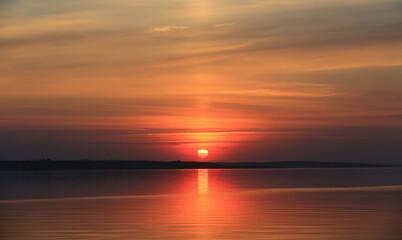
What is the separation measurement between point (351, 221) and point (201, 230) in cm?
654

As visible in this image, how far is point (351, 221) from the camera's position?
25359mm

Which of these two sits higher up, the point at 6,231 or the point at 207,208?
the point at 207,208

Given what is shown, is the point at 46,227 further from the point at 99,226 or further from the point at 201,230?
the point at 201,230

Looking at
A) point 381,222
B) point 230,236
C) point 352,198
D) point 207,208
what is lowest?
point 230,236

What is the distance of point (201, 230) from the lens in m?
22.5

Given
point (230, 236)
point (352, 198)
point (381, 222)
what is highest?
point (352, 198)

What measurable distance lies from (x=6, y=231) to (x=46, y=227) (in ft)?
4.84

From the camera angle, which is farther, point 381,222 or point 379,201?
point 379,201

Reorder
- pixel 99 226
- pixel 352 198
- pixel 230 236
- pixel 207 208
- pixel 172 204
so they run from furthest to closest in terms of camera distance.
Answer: pixel 352 198 → pixel 172 204 → pixel 207 208 → pixel 99 226 → pixel 230 236

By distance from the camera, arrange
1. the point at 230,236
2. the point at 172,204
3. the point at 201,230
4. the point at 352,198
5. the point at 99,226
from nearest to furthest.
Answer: the point at 230,236 → the point at 201,230 → the point at 99,226 → the point at 172,204 → the point at 352,198

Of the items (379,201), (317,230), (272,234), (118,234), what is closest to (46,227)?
(118,234)

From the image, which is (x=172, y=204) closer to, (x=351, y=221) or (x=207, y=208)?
(x=207, y=208)

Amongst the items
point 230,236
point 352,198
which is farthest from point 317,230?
point 352,198

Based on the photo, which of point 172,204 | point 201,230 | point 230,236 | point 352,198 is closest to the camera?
point 230,236
